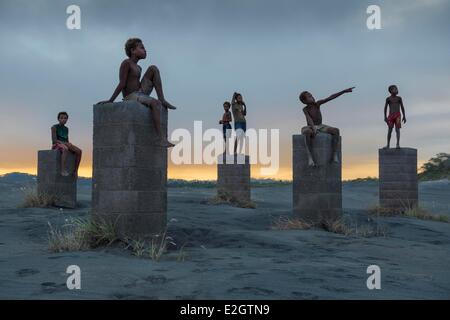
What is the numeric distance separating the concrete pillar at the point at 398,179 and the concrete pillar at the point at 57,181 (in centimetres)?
866

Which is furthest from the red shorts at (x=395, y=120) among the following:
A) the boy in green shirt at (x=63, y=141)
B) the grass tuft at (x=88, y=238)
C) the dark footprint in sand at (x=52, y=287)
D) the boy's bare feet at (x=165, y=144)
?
the dark footprint in sand at (x=52, y=287)

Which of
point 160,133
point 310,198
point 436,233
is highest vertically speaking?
point 160,133

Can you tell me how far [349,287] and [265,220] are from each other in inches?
272

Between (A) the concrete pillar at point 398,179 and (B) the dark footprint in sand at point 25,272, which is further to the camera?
(A) the concrete pillar at point 398,179

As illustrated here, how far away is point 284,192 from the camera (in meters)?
26.9

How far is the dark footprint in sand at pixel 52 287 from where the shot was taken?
4680mm

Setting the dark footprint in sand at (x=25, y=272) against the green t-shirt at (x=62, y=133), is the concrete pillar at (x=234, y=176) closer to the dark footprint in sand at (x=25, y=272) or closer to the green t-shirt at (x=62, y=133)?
the green t-shirt at (x=62, y=133)

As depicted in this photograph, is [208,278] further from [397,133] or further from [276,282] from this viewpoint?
[397,133]

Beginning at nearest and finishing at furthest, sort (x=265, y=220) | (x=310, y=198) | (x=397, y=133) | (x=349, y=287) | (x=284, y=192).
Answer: (x=349, y=287) → (x=310, y=198) → (x=265, y=220) → (x=397, y=133) → (x=284, y=192)

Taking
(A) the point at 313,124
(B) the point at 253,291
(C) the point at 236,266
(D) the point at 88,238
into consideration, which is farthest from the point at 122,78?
(A) the point at 313,124

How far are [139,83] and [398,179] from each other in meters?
9.68

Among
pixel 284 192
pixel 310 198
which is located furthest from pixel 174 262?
pixel 284 192

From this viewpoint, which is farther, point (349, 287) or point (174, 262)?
point (174, 262)
